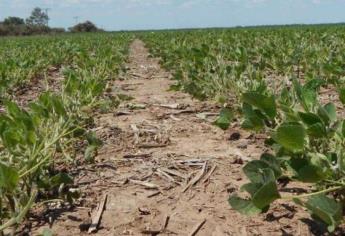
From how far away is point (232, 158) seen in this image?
2840mm

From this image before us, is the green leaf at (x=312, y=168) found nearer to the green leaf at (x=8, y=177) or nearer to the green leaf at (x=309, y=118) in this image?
the green leaf at (x=309, y=118)

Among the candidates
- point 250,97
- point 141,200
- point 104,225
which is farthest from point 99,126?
point 250,97

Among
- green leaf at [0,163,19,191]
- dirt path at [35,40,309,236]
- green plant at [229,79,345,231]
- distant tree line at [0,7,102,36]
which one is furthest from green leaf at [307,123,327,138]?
distant tree line at [0,7,102,36]

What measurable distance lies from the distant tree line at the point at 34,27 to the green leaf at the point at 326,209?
5734cm

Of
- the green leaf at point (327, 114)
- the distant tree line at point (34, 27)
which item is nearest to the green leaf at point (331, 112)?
the green leaf at point (327, 114)

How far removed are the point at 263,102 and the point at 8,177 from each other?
0.95 m

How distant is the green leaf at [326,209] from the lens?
1449mm

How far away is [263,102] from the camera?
6.54ft

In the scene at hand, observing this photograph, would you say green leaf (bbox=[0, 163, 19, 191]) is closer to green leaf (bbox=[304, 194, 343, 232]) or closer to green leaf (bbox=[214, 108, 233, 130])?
green leaf (bbox=[304, 194, 343, 232])

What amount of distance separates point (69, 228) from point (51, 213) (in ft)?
0.50

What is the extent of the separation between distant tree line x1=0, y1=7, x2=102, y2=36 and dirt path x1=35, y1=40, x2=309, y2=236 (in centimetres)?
5526

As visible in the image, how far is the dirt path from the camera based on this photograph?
2.01 m

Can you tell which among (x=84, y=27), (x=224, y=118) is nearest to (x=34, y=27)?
(x=84, y=27)

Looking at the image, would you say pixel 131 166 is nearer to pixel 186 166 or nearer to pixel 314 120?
pixel 186 166
